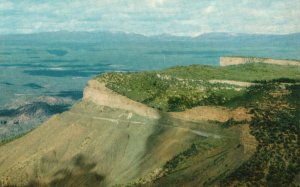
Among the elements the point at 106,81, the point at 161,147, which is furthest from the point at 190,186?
the point at 106,81

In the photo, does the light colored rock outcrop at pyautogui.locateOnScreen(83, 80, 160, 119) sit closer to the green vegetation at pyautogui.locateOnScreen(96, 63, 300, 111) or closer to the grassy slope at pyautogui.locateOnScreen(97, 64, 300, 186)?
the green vegetation at pyautogui.locateOnScreen(96, 63, 300, 111)

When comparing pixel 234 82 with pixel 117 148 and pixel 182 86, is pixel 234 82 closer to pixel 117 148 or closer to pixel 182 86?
pixel 182 86

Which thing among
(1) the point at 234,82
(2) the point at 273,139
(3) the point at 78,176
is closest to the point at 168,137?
(3) the point at 78,176

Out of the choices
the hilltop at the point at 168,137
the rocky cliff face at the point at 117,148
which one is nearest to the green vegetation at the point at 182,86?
the hilltop at the point at 168,137

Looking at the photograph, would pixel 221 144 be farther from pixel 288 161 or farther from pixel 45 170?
pixel 45 170

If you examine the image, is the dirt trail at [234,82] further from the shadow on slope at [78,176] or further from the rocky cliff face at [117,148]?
the shadow on slope at [78,176]

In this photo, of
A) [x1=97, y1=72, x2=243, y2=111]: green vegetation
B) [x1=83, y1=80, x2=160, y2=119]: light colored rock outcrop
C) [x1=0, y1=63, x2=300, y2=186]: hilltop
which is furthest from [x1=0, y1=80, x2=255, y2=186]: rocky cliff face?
[x1=97, y1=72, x2=243, y2=111]: green vegetation
